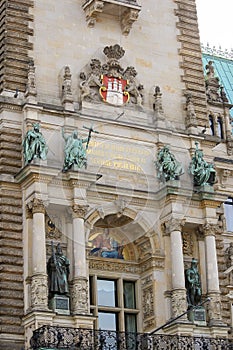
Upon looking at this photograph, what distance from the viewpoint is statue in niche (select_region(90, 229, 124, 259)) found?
28.6 m

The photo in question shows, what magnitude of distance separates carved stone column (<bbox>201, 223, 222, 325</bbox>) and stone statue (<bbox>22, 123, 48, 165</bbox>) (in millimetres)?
5480

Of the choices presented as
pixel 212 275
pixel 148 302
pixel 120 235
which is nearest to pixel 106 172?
pixel 120 235

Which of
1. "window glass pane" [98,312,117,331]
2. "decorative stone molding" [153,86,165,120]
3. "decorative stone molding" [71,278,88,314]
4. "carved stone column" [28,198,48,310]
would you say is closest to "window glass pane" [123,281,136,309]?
"window glass pane" [98,312,117,331]

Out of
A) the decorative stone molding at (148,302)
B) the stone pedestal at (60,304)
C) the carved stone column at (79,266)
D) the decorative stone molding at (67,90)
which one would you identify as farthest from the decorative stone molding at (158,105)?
the stone pedestal at (60,304)

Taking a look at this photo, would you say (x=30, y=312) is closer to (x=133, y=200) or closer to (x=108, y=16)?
(x=133, y=200)

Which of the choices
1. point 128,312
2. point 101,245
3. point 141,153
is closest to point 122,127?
point 141,153

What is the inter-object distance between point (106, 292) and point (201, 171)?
4.66 metres

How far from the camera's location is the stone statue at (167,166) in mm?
28656

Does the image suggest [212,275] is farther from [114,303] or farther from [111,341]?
[111,341]

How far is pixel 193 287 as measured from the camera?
28156 millimetres

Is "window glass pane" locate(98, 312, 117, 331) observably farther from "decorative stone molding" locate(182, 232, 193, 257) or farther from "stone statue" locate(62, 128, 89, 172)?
"stone statue" locate(62, 128, 89, 172)

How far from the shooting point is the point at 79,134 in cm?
2852

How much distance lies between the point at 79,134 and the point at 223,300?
6.63m

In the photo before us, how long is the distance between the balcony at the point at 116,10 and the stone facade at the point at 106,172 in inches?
1.6
